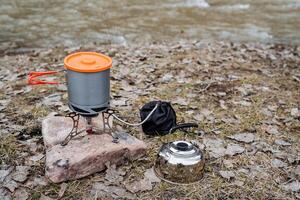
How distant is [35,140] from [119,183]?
110cm

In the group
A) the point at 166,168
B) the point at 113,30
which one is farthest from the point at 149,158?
the point at 113,30

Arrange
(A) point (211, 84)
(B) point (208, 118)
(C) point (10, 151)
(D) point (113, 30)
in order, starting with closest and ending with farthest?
(C) point (10, 151)
(B) point (208, 118)
(A) point (211, 84)
(D) point (113, 30)

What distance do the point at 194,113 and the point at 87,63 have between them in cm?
186

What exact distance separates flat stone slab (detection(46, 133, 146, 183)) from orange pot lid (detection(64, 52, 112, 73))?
2.50 ft

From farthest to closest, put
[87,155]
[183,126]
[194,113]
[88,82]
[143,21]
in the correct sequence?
[143,21] < [194,113] < [183,126] < [87,155] < [88,82]

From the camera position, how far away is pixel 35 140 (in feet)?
14.1

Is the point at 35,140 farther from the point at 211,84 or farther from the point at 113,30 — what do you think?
the point at 113,30

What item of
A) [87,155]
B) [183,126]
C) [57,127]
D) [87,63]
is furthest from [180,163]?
[57,127]

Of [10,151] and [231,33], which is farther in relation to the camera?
[231,33]

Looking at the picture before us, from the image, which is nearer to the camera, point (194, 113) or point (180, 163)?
point (180, 163)

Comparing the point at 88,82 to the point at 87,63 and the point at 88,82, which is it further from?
the point at 87,63

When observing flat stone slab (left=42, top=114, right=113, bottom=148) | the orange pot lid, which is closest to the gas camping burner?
the orange pot lid

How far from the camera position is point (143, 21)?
10258mm

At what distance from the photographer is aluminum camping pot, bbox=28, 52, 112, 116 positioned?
3514 millimetres
